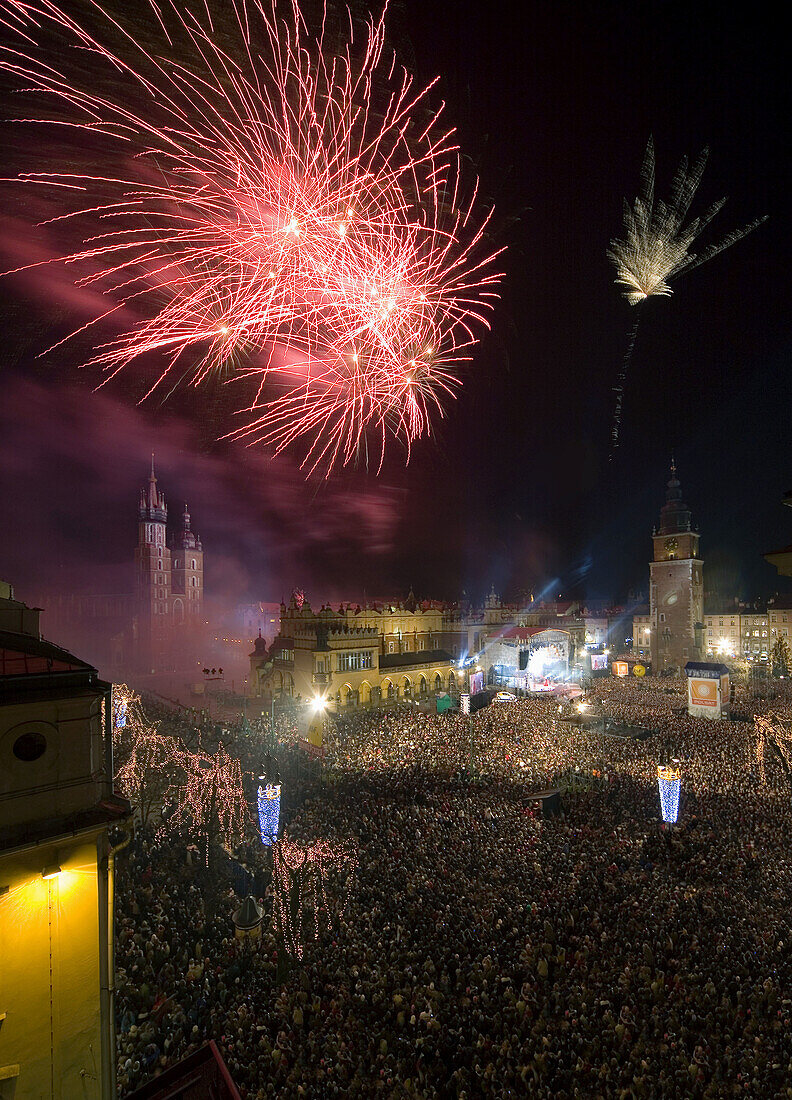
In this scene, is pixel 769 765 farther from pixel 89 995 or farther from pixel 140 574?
pixel 140 574

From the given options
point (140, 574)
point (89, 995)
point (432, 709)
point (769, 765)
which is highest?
point (140, 574)

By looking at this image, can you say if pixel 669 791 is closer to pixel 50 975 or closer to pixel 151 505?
pixel 50 975

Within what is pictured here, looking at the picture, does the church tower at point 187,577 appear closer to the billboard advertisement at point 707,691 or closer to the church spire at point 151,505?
the church spire at point 151,505

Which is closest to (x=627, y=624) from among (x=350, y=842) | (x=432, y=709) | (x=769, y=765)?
(x=432, y=709)

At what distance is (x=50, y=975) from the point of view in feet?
20.7

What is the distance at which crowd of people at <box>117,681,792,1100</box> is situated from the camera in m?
6.63

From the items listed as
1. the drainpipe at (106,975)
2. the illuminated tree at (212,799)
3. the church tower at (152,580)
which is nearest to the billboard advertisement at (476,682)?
the illuminated tree at (212,799)

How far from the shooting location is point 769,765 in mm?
18047

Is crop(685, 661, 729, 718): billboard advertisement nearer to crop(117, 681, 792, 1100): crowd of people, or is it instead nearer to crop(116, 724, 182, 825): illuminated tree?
crop(117, 681, 792, 1100): crowd of people

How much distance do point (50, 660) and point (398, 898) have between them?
8472mm

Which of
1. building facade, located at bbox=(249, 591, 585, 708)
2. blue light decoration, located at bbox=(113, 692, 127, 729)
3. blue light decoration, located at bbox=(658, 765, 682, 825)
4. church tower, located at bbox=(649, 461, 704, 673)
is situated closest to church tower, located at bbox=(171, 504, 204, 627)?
building facade, located at bbox=(249, 591, 585, 708)

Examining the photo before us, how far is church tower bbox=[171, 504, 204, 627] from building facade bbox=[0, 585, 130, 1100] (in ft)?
233

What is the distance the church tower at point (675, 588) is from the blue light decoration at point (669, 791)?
39.0 meters

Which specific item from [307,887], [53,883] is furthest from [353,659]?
[53,883]
